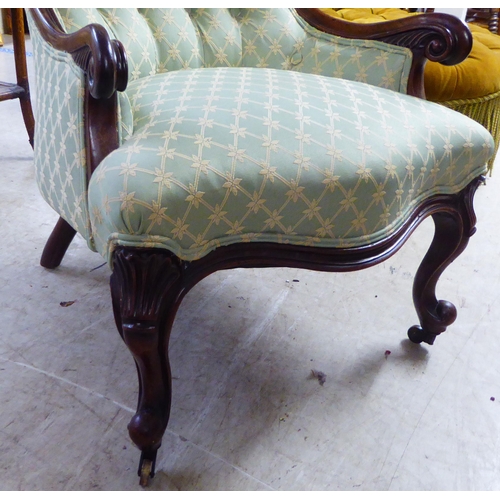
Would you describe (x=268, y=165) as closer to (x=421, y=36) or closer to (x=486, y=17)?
(x=421, y=36)

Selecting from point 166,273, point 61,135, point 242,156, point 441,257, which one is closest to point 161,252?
point 166,273

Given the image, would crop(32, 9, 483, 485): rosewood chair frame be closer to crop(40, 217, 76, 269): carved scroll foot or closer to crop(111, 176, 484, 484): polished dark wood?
crop(111, 176, 484, 484): polished dark wood

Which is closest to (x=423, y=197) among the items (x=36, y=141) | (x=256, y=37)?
(x=256, y=37)

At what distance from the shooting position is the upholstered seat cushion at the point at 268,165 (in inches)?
22.4

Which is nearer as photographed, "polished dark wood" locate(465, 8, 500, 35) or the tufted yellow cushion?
the tufted yellow cushion

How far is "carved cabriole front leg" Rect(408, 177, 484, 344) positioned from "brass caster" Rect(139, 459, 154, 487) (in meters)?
0.55

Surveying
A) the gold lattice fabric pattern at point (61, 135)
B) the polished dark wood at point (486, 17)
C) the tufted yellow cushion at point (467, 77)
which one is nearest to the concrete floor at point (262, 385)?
the gold lattice fabric pattern at point (61, 135)

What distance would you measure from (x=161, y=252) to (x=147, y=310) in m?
0.07

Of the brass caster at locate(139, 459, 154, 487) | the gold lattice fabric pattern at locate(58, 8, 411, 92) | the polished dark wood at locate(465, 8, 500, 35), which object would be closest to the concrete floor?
the brass caster at locate(139, 459, 154, 487)

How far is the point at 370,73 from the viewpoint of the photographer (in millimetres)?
949

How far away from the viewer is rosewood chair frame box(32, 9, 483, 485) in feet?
1.93

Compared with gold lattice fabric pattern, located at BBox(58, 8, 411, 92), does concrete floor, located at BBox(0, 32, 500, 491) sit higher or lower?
lower
